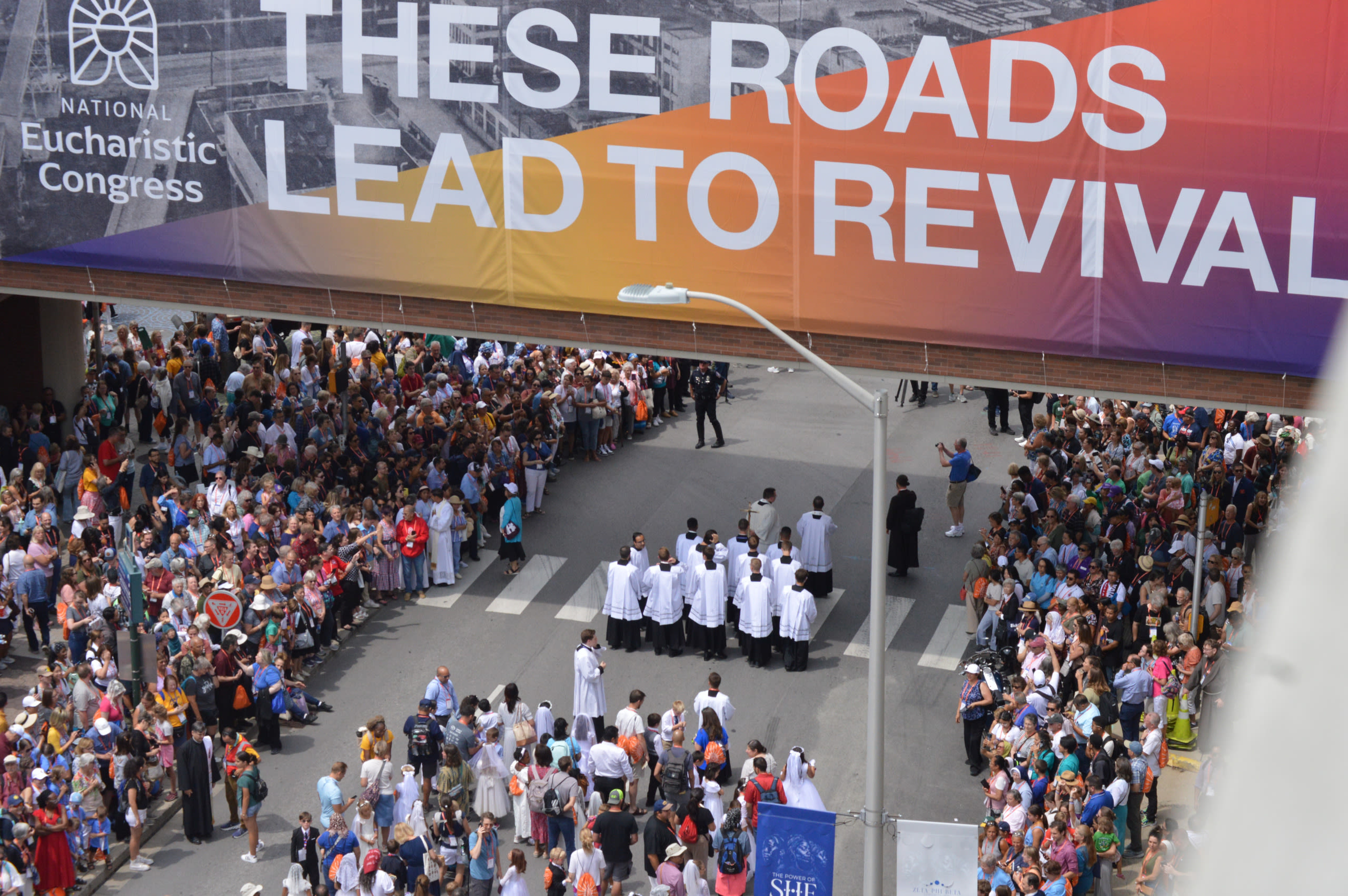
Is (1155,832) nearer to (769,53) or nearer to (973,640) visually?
(973,640)

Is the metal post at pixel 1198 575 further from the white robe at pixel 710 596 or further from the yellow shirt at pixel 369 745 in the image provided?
the yellow shirt at pixel 369 745

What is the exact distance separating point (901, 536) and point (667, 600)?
13.9ft

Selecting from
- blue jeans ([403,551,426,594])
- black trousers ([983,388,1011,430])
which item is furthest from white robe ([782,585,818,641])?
black trousers ([983,388,1011,430])

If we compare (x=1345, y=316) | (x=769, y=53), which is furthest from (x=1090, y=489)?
(x=1345, y=316)

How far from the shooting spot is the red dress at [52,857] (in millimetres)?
15375

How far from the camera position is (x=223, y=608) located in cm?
1845

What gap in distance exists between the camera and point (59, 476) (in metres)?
23.4

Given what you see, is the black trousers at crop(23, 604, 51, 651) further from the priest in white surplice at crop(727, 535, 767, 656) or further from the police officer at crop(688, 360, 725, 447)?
the police officer at crop(688, 360, 725, 447)

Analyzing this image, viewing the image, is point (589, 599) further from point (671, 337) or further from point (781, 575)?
point (671, 337)

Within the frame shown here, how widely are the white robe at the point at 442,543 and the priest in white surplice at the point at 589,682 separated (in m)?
4.41

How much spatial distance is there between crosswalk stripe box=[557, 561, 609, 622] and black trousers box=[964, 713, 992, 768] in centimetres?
555

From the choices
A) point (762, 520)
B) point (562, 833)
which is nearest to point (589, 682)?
point (562, 833)

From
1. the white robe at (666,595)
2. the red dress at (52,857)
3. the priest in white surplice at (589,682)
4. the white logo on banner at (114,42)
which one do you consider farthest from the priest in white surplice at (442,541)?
the red dress at (52,857)

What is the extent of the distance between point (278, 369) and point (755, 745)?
46.4ft
